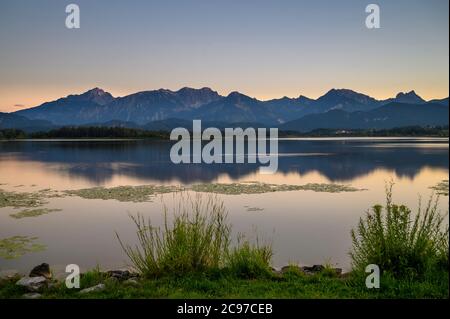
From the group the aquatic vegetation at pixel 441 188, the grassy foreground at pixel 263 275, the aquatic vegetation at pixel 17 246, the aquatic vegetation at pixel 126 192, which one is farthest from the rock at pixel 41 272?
the aquatic vegetation at pixel 441 188

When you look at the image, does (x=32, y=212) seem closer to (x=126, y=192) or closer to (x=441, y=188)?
(x=126, y=192)

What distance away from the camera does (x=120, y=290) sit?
709 cm

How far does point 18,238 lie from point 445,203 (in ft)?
61.9

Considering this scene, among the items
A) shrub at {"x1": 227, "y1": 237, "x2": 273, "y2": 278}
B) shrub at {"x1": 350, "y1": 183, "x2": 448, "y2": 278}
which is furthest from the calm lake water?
shrub at {"x1": 350, "y1": 183, "x2": 448, "y2": 278}

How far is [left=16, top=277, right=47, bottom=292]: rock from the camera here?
24.5 ft

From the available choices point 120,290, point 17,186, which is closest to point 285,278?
point 120,290

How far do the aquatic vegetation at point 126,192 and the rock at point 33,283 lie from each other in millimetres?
13677

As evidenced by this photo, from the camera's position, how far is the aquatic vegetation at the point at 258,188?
24.9 meters

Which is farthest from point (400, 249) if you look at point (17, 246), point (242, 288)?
point (17, 246)

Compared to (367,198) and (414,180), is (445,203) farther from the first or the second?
(414,180)

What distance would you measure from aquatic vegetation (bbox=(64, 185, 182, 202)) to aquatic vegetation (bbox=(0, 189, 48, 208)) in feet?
6.24

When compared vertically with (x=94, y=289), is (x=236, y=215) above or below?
below

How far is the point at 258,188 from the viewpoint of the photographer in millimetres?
26359

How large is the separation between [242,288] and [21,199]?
60.8 feet
